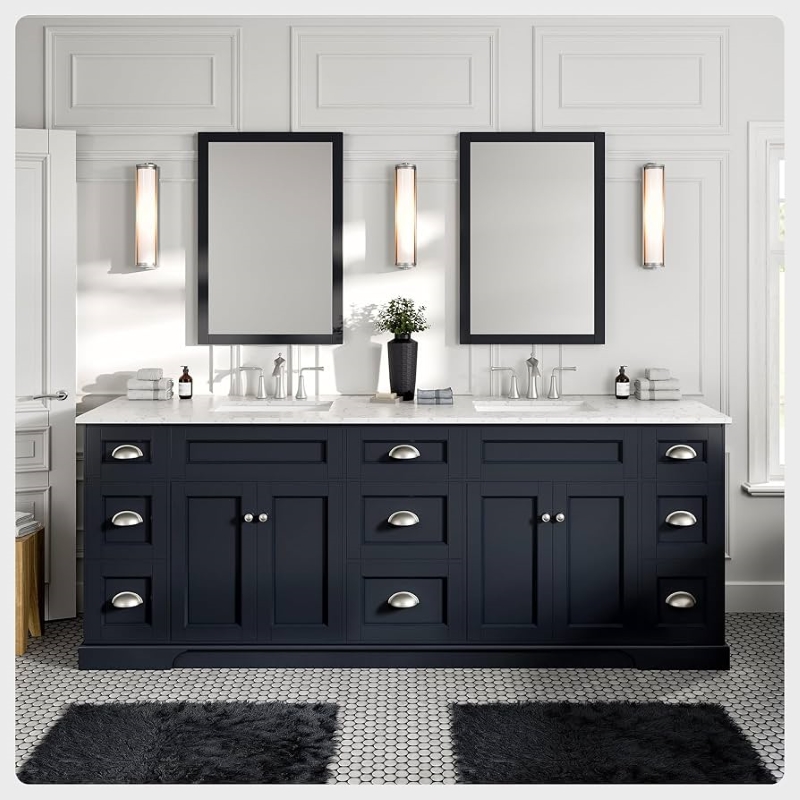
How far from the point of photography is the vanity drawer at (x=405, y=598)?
127 inches

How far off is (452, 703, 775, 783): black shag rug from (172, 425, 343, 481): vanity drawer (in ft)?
3.31

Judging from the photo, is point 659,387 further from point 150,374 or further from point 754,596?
point 150,374

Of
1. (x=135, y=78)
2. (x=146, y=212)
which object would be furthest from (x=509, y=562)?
(x=135, y=78)

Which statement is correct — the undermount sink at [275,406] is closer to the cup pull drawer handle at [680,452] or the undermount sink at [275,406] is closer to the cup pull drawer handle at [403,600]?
the cup pull drawer handle at [403,600]

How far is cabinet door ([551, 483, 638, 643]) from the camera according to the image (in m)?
3.22

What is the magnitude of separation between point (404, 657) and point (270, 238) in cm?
188

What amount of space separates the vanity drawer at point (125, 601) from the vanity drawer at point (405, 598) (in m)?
0.73

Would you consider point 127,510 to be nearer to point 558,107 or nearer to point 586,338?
point 586,338

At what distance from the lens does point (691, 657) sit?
128 inches

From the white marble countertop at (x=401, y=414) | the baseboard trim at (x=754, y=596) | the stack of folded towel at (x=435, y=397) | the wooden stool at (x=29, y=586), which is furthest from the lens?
the baseboard trim at (x=754, y=596)

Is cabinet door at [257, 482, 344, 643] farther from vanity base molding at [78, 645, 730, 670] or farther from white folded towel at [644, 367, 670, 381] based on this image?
white folded towel at [644, 367, 670, 381]

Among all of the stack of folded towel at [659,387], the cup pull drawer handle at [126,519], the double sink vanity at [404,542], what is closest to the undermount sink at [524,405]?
the stack of folded towel at [659,387]

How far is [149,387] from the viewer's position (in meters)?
3.64

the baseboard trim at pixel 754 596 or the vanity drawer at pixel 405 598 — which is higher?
the vanity drawer at pixel 405 598
